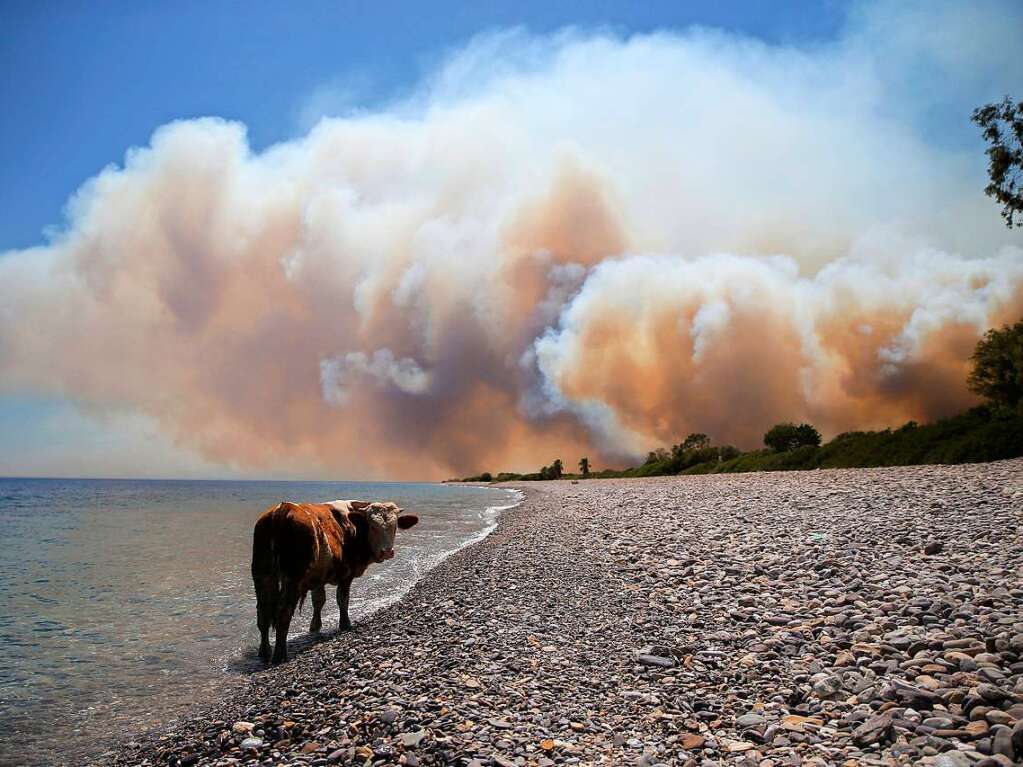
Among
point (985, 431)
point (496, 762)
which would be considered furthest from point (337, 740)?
point (985, 431)

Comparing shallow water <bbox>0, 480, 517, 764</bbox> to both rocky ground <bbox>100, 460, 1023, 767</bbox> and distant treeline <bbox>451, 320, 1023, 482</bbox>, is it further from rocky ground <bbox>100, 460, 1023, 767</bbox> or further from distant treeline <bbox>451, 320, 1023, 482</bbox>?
distant treeline <bbox>451, 320, 1023, 482</bbox>

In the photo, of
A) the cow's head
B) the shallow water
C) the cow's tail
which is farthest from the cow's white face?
the cow's tail

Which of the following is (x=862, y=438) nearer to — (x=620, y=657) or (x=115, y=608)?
(x=620, y=657)

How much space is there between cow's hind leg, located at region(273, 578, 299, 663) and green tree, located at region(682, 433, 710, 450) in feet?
256

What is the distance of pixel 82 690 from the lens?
29.8 feet

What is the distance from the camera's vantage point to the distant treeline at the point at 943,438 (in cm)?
3219

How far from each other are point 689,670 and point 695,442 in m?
83.9

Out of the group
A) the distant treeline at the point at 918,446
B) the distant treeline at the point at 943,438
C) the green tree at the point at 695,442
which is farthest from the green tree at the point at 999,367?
Answer: the green tree at the point at 695,442

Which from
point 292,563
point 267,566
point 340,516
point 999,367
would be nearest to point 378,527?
point 340,516

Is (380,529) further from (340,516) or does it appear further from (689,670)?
(689,670)

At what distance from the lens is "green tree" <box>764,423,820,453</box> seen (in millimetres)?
68688

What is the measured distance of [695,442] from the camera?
87.0 meters

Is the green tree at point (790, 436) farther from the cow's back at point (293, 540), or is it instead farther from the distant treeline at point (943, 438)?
the cow's back at point (293, 540)

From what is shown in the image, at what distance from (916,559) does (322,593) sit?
11.3m
